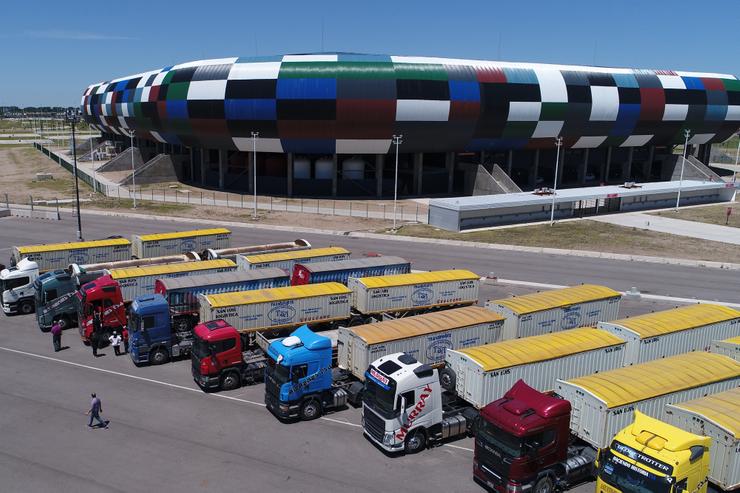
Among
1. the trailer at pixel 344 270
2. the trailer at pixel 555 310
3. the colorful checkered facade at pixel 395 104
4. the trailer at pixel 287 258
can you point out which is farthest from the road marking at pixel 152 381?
the colorful checkered facade at pixel 395 104

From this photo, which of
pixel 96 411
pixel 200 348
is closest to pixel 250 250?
pixel 200 348

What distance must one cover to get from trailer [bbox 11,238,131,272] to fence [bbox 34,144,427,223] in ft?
90.8

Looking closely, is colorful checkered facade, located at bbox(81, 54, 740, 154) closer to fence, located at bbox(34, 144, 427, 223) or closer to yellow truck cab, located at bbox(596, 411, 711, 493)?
fence, located at bbox(34, 144, 427, 223)

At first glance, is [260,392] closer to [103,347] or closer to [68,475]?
[68,475]

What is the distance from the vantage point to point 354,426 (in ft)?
69.8

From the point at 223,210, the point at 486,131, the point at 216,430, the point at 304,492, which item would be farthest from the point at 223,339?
the point at 486,131

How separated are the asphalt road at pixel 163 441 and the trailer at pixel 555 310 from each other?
7.90 m

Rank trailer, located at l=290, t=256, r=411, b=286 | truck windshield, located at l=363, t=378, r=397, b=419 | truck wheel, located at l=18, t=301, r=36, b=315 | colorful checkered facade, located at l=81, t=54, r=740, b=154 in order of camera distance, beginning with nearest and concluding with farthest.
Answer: truck windshield, located at l=363, t=378, r=397, b=419 < trailer, located at l=290, t=256, r=411, b=286 < truck wheel, located at l=18, t=301, r=36, b=315 < colorful checkered facade, located at l=81, t=54, r=740, b=154

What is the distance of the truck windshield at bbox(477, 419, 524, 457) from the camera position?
16.1 meters

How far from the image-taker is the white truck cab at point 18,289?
3297 cm

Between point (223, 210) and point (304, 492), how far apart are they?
52665mm

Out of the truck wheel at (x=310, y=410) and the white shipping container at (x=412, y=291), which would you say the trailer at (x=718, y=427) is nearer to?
the truck wheel at (x=310, y=410)

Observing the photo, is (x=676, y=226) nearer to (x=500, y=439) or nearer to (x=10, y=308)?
(x=500, y=439)

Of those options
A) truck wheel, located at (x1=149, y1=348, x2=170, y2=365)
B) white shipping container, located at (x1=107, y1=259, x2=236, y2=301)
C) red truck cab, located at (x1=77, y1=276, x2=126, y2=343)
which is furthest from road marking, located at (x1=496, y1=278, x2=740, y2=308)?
red truck cab, located at (x1=77, y1=276, x2=126, y2=343)
